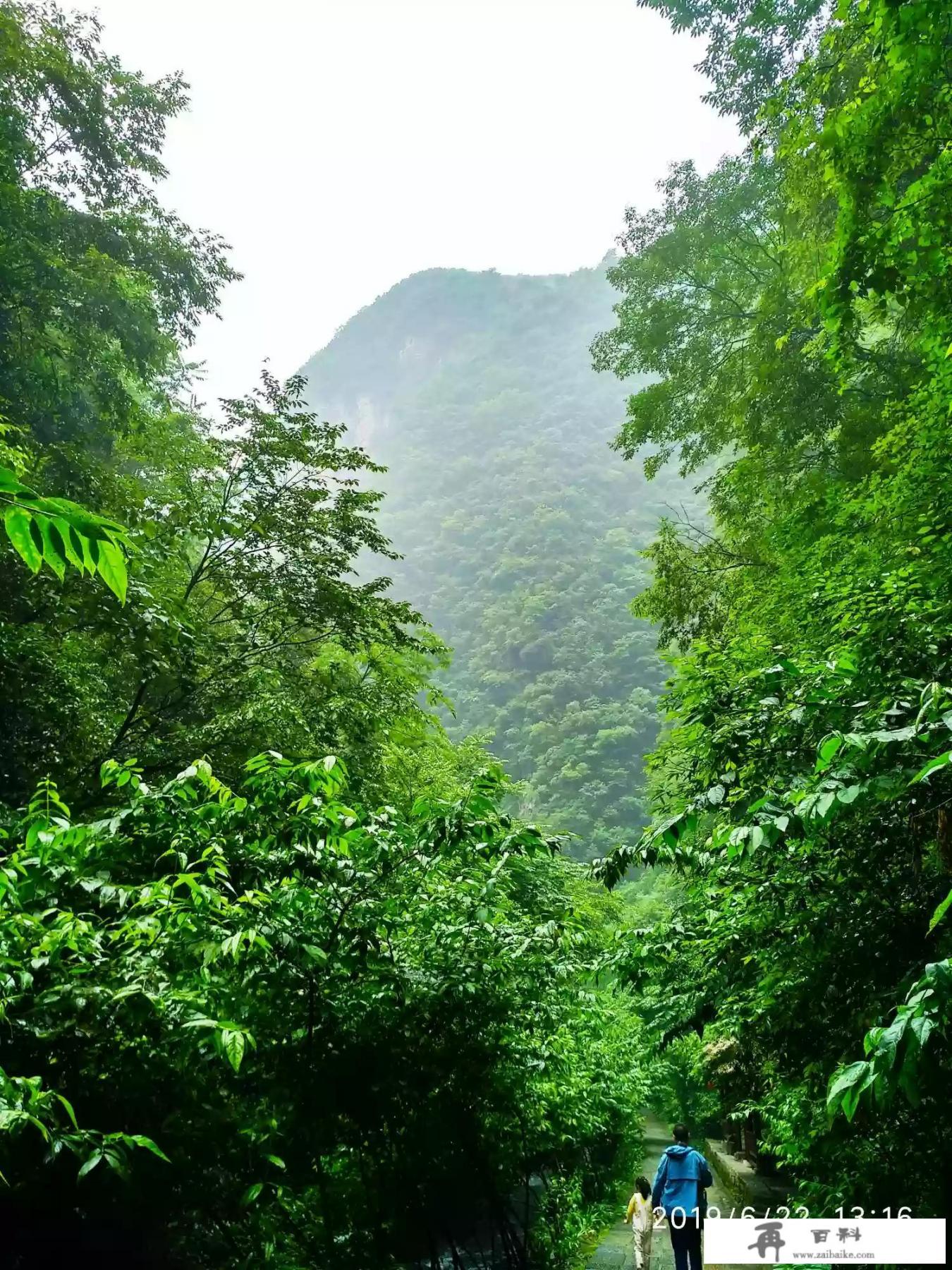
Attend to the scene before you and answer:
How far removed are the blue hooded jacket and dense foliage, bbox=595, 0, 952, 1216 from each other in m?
0.73

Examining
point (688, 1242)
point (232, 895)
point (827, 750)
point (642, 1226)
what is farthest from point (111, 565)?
point (642, 1226)

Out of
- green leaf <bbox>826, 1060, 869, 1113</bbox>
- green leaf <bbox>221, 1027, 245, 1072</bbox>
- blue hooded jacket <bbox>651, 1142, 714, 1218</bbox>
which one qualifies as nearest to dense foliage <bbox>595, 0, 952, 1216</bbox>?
green leaf <bbox>826, 1060, 869, 1113</bbox>

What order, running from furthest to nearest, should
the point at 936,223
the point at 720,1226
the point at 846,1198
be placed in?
the point at 936,223 < the point at 846,1198 < the point at 720,1226

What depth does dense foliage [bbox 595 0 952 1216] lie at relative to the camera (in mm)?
2484

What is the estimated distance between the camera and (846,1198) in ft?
11.6

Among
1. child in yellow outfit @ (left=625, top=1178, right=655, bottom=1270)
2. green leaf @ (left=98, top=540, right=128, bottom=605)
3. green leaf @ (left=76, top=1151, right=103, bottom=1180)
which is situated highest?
green leaf @ (left=98, top=540, right=128, bottom=605)

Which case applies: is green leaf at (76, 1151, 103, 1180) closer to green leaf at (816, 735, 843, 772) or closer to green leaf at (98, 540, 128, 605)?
green leaf at (98, 540, 128, 605)

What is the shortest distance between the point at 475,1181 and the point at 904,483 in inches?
252

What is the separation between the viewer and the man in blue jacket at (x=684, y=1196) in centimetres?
547

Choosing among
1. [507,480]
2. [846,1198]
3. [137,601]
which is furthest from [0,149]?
[507,480]

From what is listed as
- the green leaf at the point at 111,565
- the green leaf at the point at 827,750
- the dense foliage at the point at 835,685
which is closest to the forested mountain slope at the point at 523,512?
the dense foliage at the point at 835,685

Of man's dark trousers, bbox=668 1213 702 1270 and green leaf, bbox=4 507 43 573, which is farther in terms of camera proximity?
man's dark trousers, bbox=668 1213 702 1270

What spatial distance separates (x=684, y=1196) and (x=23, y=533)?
6618mm

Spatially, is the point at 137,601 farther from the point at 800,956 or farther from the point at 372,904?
the point at 800,956
